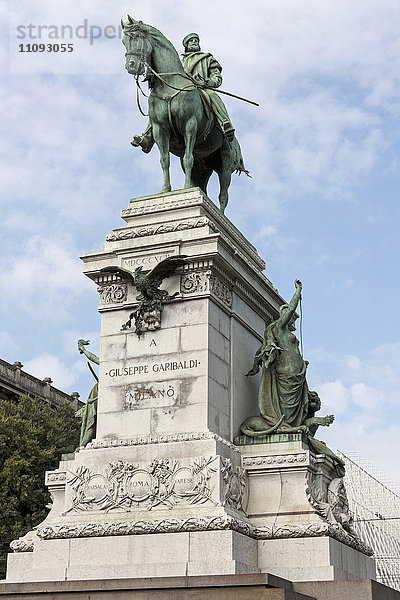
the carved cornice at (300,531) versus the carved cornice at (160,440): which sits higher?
the carved cornice at (160,440)

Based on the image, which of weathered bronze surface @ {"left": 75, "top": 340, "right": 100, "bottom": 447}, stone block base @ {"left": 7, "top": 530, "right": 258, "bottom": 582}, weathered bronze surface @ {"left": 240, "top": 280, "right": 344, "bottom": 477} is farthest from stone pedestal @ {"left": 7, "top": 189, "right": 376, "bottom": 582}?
weathered bronze surface @ {"left": 75, "top": 340, "right": 100, "bottom": 447}

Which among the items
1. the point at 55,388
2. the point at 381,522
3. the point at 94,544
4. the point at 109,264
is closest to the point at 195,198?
the point at 109,264

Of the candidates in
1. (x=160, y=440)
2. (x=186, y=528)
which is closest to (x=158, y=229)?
(x=160, y=440)

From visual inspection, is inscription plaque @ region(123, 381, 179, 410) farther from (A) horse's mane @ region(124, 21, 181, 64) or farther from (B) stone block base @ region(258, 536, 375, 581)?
(A) horse's mane @ region(124, 21, 181, 64)

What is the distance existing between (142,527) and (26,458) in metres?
22.4

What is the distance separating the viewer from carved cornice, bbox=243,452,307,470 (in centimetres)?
1992

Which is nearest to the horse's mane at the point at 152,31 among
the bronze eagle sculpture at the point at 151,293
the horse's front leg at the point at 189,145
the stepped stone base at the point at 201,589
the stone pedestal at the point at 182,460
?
the horse's front leg at the point at 189,145

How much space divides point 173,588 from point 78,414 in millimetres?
6593

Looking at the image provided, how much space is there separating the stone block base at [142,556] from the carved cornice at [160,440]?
200 cm

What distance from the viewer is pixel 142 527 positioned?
741 inches

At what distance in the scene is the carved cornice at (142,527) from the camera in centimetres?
1828

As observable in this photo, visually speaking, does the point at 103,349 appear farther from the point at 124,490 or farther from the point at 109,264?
the point at 124,490

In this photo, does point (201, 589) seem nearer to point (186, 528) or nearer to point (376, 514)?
point (186, 528)

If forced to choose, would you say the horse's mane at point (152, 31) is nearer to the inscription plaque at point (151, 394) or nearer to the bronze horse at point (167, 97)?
the bronze horse at point (167, 97)
